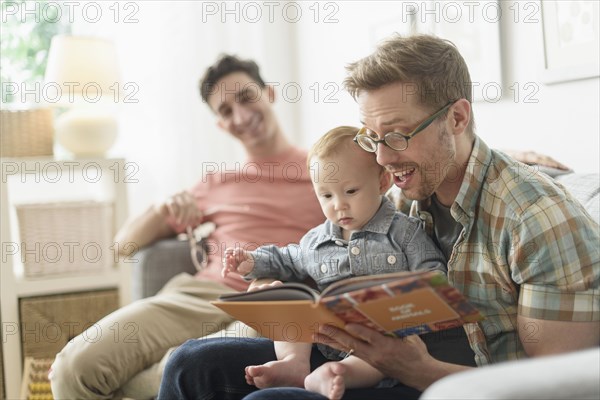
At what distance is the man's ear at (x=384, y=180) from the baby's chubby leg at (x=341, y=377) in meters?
0.42

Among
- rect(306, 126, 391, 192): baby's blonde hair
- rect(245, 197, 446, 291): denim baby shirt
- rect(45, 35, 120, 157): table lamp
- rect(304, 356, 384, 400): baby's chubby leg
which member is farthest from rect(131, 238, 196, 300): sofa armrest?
rect(304, 356, 384, 400): baby's chubby leg

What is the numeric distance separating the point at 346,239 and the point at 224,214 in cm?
108

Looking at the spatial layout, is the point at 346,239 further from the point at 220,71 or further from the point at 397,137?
the point at 220,71

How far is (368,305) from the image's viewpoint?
1296 millimetres

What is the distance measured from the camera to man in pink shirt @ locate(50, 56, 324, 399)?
233cm

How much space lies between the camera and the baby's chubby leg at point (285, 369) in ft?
5.28

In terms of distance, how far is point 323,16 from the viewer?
3.60 m

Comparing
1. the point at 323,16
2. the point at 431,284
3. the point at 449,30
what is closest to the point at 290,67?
the point at 323,16

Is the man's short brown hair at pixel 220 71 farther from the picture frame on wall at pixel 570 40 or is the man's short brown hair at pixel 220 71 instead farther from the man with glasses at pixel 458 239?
the man with glasses at pixel 458 239

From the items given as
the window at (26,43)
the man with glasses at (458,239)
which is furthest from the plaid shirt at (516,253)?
the window at (26,43)

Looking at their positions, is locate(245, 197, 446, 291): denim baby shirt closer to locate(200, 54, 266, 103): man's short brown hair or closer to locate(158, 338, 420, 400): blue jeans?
locate(158, 338, 420, 400): blue jeans

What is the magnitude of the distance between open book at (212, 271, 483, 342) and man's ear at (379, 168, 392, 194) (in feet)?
1.44

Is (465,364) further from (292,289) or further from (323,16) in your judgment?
(323,16)

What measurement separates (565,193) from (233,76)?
5.40ft
